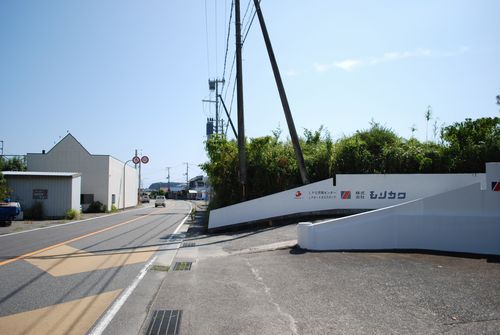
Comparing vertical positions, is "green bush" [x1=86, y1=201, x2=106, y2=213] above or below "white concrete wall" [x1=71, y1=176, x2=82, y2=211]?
below

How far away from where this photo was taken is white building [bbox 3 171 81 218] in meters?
30.5

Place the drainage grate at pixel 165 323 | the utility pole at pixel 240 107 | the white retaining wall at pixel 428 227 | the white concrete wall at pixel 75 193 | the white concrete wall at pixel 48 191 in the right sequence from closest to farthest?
the drainage grate at pixel 165 323
the white retaining wall at pixel 428 227
the utility pole at pixel 240 107
the white concrete wall at pixel 48 191
the white concrete wall at pixel 75 193

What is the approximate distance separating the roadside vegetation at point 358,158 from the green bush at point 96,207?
25548mm

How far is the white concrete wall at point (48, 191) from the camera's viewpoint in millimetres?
30516

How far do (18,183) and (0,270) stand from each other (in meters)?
25.4

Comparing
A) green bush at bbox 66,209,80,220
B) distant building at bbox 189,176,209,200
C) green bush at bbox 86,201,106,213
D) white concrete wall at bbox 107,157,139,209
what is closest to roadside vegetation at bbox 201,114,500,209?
green bush at bbox 66,209,80,220

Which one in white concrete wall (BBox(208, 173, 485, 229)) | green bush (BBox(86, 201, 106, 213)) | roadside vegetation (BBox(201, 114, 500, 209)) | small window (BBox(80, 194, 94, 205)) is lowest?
green bush (BBox(86, 201, 106, 213))

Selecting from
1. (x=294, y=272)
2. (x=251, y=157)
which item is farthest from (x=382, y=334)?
(x=251, y=157)

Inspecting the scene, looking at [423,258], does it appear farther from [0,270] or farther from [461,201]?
[0,270]

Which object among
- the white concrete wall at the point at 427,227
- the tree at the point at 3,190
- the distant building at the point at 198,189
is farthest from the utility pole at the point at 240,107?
the distant building at the point at 198,189

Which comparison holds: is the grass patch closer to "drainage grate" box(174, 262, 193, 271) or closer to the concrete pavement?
"drainage grate" box(174, 262, 193, 271)

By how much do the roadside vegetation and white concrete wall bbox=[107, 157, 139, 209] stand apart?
1119 inches

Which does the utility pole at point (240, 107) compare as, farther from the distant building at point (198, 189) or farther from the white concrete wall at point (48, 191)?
the distant building at point (198, 189)

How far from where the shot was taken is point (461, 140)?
21.2 m
